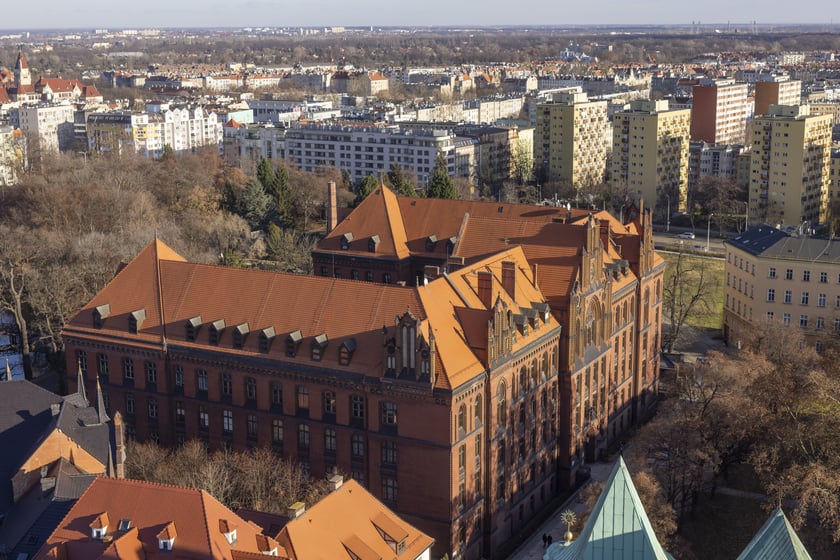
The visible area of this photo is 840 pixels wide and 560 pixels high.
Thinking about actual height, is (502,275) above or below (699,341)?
above

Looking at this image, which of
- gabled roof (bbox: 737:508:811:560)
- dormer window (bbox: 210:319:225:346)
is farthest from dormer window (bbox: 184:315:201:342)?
gabled roof (bbox: 737:508:811:560)

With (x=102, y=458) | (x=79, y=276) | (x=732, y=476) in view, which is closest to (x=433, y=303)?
(x=102, y=458)

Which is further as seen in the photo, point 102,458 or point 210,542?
point 102,458

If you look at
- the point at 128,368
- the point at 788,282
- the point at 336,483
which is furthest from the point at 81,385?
the point at 788,282

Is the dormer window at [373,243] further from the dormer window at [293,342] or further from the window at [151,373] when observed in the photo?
the dormer window at [293,342]

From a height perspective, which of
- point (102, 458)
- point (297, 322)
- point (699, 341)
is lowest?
point (699, 341)

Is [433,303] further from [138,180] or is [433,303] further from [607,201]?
[607,201]

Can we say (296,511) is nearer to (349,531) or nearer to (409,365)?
(349,531)
